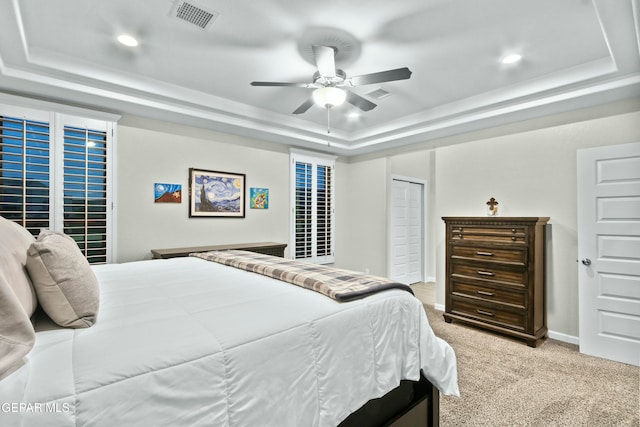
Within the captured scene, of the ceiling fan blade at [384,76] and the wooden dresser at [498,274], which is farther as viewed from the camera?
the wooden dresser at [498,274]

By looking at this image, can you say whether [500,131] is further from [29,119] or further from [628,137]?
[29,119]

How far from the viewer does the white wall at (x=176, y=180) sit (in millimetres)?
3574

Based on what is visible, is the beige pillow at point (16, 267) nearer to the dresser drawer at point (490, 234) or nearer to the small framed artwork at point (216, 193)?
the small framed artwork at point (216, 193)

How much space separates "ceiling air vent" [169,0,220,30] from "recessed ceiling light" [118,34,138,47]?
1.76 ft

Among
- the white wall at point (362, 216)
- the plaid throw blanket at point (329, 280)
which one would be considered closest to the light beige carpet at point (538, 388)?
the plaid throw blanket at point (329, 280)

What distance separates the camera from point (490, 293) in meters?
3.50

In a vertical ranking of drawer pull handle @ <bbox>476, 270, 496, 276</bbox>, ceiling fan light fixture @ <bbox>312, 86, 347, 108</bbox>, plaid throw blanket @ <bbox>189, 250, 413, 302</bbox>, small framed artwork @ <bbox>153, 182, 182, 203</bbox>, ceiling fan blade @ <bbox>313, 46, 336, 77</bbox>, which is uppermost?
ceiling fan blade @ <bbox>313, 46, 336, 77</bbox>

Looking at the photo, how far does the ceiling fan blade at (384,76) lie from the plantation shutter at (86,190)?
2907 mm

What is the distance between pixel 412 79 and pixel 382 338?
2.69 m

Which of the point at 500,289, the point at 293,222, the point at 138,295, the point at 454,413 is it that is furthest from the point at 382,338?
the point at 293,222

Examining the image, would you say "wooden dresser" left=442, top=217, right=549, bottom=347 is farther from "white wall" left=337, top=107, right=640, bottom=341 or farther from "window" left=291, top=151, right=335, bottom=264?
"window" left=291, top=151, right=335, bottom=264

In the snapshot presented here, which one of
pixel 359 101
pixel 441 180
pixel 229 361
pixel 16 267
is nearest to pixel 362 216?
pixel 441 180

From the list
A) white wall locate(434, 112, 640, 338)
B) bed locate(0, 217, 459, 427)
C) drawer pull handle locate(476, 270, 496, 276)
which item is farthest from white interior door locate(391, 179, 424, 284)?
bed locate(0, 217, 459, 427)

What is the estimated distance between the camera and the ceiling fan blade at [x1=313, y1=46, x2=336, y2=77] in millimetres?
2355
